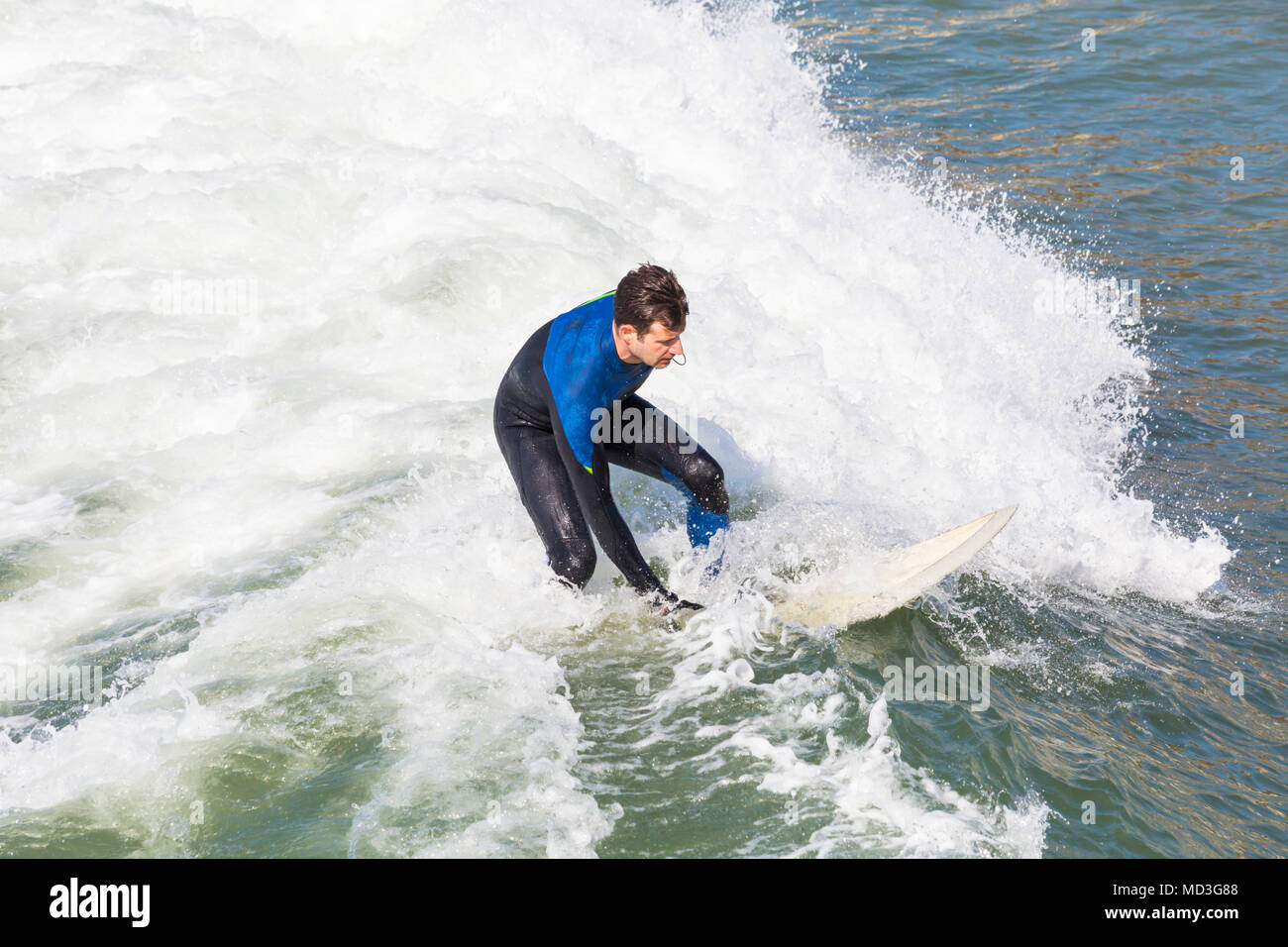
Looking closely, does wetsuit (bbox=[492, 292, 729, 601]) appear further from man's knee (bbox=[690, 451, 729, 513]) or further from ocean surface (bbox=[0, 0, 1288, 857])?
ocean surface (bbox=[0, 0, 1288, 857])

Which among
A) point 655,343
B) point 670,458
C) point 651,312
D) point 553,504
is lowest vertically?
point 553,504

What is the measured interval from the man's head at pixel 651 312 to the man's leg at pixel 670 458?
0.76 metres

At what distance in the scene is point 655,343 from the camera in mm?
4148

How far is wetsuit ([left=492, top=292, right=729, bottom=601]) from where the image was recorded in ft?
14.5

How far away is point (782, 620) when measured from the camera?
501 centimetres

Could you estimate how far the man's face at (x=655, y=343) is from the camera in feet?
13.5

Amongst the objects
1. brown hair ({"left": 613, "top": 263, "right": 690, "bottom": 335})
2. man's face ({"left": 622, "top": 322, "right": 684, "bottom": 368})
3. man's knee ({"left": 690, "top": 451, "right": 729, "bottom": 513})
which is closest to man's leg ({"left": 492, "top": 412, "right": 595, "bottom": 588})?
man's knee ({"left": 690, "top": 451, "right": 729, "bottom": 513})

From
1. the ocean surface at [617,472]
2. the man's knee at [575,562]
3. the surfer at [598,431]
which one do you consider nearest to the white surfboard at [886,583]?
the ocean surface at [617,472]

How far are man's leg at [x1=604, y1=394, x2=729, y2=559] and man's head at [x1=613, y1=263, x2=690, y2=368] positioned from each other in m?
0.76

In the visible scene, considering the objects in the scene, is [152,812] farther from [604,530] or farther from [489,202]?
[489,202]

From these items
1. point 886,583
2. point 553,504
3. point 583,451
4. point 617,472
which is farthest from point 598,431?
point 886,583

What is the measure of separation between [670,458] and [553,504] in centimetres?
60

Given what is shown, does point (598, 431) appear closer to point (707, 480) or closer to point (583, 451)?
point (583, 451)

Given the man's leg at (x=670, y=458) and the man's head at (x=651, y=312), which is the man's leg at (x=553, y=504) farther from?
the man's head at (x=651, y=312)
